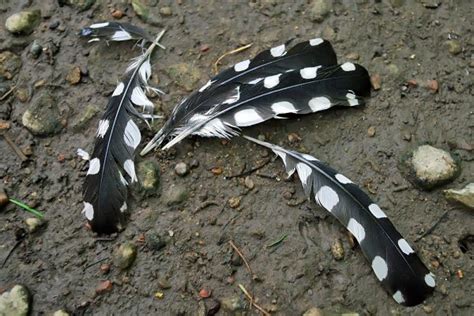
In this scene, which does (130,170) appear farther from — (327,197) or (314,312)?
(314,312)

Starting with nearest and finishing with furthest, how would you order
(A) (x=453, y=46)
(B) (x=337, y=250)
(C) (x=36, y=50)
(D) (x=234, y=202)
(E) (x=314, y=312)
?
(E) (x=314, y=312) < (B) (x=337, y=250) < (D) (x=234, y=202) < (A) (x=453, y=46) < (C) (x=36, y=50)

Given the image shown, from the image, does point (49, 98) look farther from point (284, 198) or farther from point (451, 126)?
point (451, 126)

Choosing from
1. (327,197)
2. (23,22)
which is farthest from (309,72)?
(23,22)

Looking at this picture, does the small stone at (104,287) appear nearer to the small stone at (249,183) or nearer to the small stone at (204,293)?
the small stone at (204,293)

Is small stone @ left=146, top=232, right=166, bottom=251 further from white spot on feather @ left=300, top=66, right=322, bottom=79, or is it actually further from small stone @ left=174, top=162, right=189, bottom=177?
white spot on feather @ left=300, top=66, right=322, bottom=79

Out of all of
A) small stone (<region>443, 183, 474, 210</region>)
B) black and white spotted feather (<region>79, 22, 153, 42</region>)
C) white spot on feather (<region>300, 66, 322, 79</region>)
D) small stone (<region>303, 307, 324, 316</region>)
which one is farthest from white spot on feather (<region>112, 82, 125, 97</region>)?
small stone (<region>443, 183, 474, 210</region>)

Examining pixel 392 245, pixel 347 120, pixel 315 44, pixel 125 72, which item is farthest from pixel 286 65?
pixel 392 245
